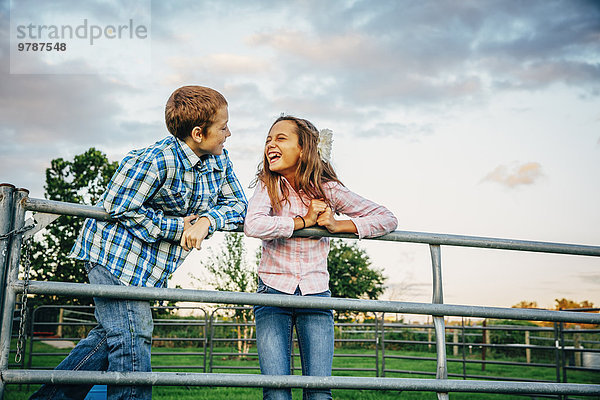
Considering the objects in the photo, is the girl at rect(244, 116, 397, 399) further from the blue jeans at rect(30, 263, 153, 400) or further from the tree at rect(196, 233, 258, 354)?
the tree at rect(196, 233, 258, 354)

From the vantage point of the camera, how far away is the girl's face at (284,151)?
236 centimetres

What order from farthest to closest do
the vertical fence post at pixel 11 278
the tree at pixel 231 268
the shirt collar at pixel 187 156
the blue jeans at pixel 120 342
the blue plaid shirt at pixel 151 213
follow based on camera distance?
1. the tree at pixel 231 268
2. the shirt collar at pixel 187 156
3. the blue plaid shirt at pixel 151 213
4. the blue jeans at pixel 120 342
5. the vertical fence post at pixel 11 278

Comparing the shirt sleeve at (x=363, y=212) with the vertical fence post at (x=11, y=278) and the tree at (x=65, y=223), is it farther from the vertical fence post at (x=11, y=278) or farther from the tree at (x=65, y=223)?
the tree at (x=65, y=223)

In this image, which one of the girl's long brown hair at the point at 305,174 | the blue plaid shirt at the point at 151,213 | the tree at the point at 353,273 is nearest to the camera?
the blue plaid shirt at the point at 151,213

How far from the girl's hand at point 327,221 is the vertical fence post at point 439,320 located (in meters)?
0.39

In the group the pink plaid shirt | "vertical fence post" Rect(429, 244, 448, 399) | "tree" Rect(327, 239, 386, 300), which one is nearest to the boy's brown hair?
the pink plaid shirt

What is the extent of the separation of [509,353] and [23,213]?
2069cm

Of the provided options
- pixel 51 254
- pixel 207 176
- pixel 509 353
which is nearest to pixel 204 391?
pixel 207 176

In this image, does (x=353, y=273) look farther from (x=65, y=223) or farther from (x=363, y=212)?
(x=363, y=212)

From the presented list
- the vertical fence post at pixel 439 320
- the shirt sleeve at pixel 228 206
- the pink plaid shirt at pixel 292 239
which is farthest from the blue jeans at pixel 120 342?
the vertical fence post at pixel 439 320

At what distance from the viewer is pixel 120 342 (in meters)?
1.88

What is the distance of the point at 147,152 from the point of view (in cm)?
210

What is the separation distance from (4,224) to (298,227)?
0.99m

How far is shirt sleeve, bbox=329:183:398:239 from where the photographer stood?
6.95 ft
